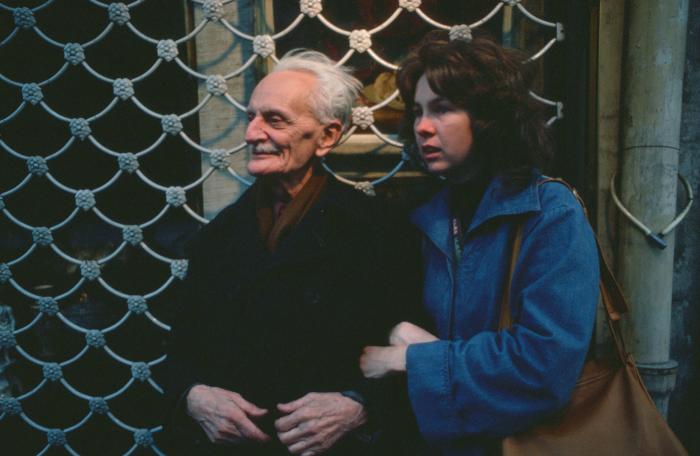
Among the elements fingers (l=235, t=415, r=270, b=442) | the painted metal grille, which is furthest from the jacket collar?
fingers (l=235, t=415, r=270, b=442)

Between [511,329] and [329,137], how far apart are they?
0.83 m

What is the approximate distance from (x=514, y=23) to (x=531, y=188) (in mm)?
1048

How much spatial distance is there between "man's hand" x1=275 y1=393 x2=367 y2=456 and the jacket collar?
515 mm

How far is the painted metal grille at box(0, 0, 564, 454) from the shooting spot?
193 cm

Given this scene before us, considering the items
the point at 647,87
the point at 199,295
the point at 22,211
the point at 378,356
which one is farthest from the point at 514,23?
the point at 22,211

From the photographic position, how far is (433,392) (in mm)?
1234

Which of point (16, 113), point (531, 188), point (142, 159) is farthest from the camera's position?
point (142, 159)

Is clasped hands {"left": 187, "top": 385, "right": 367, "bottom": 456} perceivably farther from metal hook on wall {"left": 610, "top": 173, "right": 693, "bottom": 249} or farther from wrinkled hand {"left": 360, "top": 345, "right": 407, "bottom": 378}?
metal hook on wall {"left": 610, "top": 173, "right": 693, "bottom": 249}

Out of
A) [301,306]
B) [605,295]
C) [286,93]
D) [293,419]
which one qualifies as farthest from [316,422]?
[286,93]

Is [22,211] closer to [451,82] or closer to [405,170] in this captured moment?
[405,170]

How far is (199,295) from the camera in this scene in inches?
62.4

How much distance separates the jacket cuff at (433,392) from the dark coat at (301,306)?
0.19 m

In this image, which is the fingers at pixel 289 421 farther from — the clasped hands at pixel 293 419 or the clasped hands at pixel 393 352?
the clasped hands at pixel 393 352

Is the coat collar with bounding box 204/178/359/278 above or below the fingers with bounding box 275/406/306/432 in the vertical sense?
above
